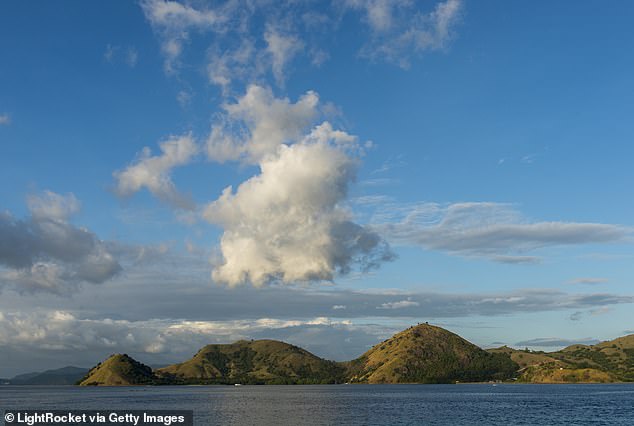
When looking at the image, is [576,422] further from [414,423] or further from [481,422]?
[414,423]

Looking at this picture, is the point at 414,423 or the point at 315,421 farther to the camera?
the point at 315,421

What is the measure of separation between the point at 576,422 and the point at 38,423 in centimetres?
17606

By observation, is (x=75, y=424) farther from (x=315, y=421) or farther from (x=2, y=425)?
(x=315, y=421)

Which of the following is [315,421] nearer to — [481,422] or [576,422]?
[481,422]

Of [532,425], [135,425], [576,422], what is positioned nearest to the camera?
[135,425]

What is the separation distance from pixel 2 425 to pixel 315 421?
98.5 m

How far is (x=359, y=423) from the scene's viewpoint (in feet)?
617

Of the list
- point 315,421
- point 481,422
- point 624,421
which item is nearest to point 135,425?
point 315,421

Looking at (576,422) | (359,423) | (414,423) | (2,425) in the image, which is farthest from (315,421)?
(2,425)

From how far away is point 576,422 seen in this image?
193 metres

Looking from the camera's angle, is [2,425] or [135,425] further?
[2,425]

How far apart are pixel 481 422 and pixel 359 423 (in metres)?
39.6

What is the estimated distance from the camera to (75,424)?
19375 centimetres

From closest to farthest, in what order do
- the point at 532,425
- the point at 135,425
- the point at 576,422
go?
the point at 135,425 < the point at 532,425 < the point at 576,422
